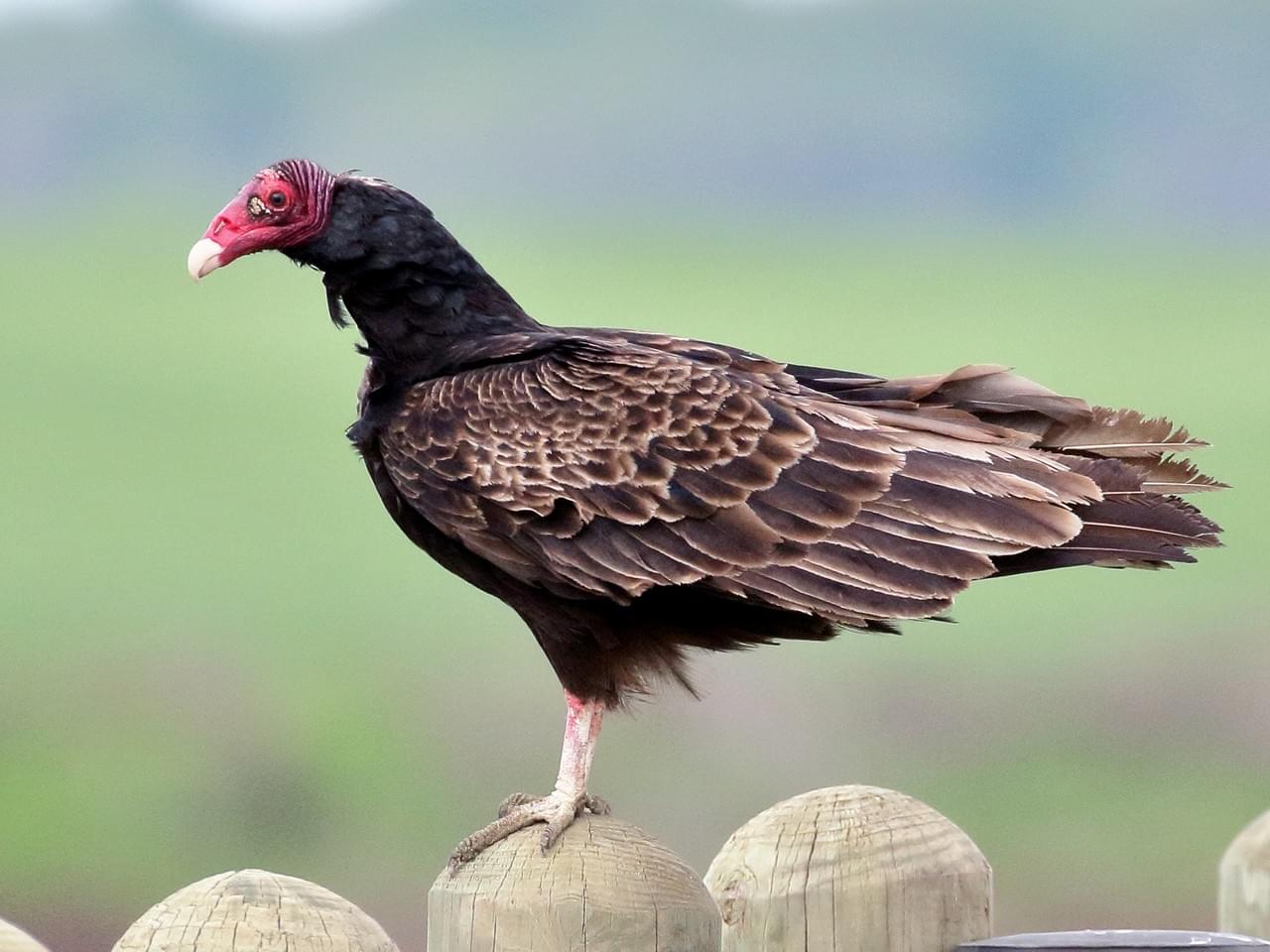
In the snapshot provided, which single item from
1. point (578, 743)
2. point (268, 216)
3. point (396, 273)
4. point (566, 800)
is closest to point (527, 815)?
point (566, 800)

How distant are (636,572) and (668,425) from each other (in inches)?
14.7

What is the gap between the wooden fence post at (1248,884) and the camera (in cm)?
355

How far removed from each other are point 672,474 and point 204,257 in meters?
1.22

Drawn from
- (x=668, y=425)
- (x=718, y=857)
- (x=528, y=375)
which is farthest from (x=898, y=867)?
(x=528, y=375)

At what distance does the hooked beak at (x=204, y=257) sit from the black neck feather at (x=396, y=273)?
0.19 meters

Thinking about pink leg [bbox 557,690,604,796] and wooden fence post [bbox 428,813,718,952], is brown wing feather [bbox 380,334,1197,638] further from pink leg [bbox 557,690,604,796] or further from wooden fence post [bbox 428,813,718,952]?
wooden fence post [bbox 428,813,718,952]

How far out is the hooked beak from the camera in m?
4.06

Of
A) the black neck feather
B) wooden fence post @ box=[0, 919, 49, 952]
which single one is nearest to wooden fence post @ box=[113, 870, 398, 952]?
wooden fence post @ box=[0, 919, 49, 952]

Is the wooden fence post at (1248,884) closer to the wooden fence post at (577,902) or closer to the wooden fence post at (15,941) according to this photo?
the wooden fence post at (577,902)

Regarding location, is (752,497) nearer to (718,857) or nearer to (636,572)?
(636,572)

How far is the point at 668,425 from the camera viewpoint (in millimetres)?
3891

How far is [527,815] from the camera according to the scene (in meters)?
3.44

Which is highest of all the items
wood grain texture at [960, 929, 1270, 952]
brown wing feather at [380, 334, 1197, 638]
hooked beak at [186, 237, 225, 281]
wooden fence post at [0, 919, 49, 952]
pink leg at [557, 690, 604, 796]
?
hooked beak at [186, 237, 225, 281]

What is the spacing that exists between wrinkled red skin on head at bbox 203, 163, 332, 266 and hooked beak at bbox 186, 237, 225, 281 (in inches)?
0.4
